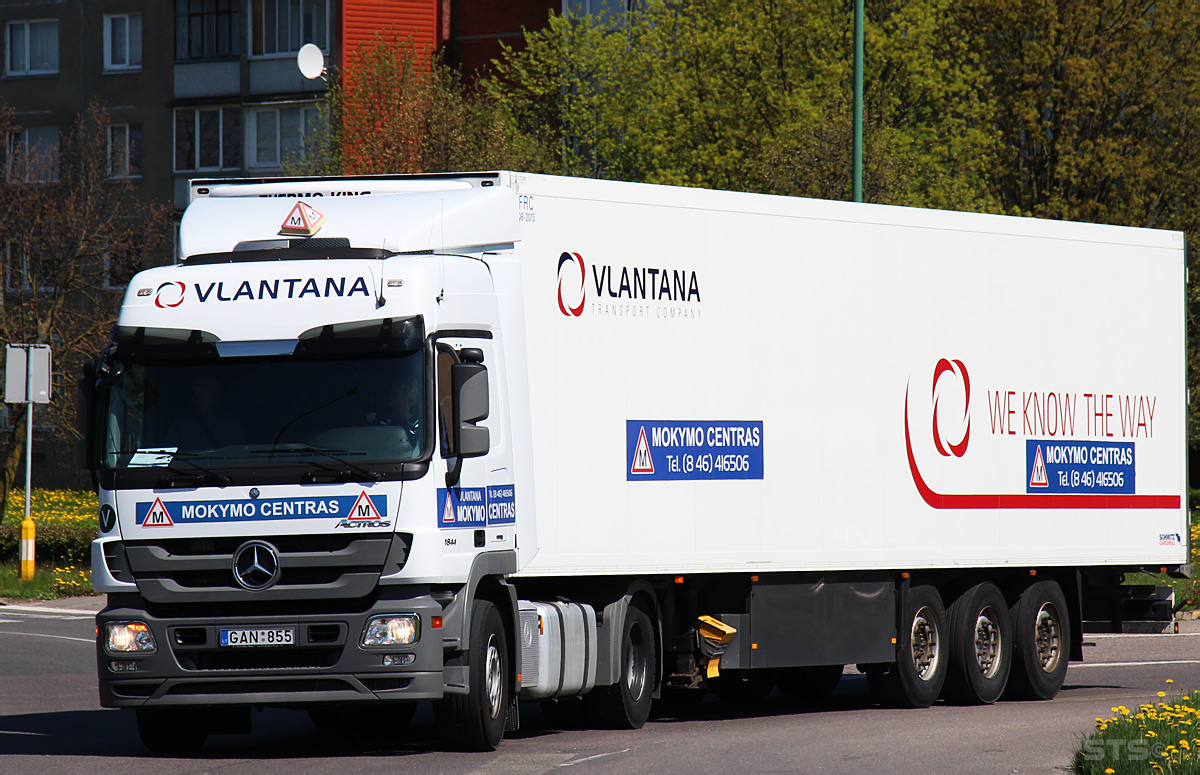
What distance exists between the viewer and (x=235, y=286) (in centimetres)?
1145

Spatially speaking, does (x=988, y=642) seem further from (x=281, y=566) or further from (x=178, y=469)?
(x=178, y=469)

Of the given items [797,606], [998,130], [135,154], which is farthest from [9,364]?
[135,154]

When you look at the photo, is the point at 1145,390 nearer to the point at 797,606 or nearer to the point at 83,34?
the point at 797,606

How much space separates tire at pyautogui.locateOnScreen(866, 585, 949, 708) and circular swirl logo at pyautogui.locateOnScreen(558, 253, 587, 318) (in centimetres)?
421

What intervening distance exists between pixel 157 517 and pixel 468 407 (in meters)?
2.01

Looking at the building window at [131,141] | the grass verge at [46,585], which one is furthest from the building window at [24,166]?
the grass verge at [46,585]

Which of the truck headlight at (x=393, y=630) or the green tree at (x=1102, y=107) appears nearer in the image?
the truck headlight at (x=393, y=630)

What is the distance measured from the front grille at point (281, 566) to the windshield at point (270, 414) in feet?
1.52

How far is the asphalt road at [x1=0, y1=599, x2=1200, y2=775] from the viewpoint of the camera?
11039 millimetres

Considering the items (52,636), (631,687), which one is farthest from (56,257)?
(631,687)

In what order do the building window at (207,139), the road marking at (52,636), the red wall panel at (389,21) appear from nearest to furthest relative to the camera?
the road marking at (52,636) → the red wall panel at (389,21) → the building window at (207,139)

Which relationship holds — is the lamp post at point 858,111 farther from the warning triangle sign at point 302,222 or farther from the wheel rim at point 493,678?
the wheel rim at point 493,678

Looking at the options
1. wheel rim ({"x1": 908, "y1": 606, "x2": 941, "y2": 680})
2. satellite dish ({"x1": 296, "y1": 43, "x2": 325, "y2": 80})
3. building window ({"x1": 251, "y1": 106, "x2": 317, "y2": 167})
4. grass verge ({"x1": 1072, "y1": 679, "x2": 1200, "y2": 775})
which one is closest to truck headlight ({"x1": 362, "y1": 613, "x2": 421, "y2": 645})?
grass verge ({"x1": 1072, "y1": 679, "x2": 1200, "y2": 775})

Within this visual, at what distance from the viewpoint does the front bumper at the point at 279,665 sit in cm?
1098
